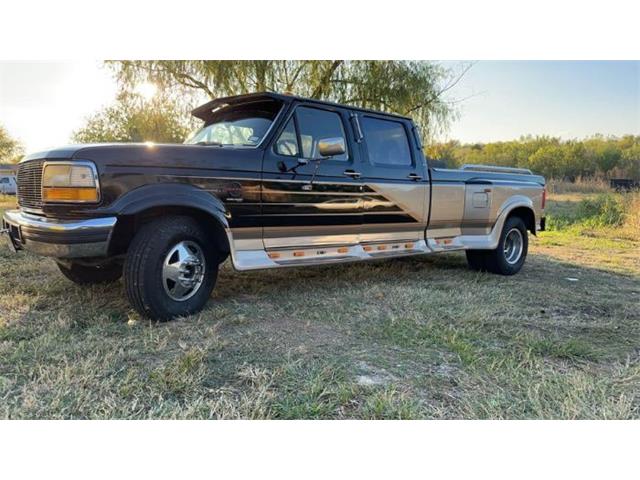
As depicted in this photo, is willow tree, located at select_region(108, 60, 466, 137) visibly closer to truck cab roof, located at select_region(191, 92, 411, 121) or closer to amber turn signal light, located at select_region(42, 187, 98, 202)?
truck cab roof, located at select_region(191, 92, 411, 121)

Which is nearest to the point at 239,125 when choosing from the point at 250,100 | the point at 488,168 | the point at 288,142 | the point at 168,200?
the point at 250,100

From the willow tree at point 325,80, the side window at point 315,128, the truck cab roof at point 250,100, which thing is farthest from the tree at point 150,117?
the side window at point 315,128

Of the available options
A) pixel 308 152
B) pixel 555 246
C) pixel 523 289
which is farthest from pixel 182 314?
pixel 555 246

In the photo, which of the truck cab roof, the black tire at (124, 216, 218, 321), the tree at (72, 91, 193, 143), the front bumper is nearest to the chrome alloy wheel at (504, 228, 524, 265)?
the truck cab roof

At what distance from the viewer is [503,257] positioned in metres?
5.87

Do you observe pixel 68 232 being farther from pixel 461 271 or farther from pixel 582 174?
pixel 582 174

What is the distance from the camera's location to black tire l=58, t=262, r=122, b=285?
13.6 ft

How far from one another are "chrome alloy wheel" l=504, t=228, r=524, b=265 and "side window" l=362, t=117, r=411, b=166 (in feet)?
6.93

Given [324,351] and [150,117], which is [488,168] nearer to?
[324,351]

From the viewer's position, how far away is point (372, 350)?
9.71 feet

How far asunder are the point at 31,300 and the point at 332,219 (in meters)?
2.77

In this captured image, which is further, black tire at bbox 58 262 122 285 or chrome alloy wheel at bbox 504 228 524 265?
chrome alloy wheel at bbox 504 228 524 265

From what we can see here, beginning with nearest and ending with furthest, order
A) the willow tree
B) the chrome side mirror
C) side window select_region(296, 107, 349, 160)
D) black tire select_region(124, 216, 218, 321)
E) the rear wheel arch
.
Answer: black tire select_region(124, 216, 218, 321) → the chrome side mirror → side window select_region(296, 107, 349, 160) → the rear wheel arch → the willow tree

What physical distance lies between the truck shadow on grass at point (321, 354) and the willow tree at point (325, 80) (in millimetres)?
5552
